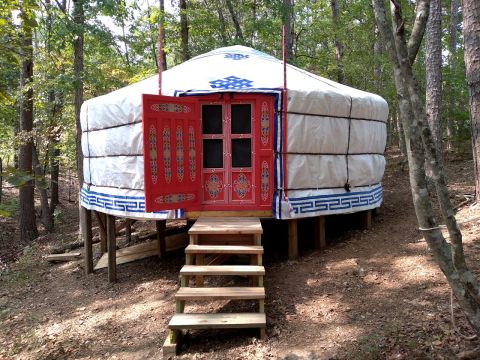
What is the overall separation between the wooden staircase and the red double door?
1.23 feet

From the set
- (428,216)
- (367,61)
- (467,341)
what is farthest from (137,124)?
(367,61)

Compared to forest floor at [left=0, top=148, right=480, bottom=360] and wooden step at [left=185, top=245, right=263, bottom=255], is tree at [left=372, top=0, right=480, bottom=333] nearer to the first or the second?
forest floor at [left=0, top=148, right=480, bottom=360]

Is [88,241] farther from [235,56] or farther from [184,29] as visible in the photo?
[184,29]

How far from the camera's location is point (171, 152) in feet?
14.2

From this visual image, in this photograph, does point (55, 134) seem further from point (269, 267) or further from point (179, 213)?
point (269, 267)

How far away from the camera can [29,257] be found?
7645 mm

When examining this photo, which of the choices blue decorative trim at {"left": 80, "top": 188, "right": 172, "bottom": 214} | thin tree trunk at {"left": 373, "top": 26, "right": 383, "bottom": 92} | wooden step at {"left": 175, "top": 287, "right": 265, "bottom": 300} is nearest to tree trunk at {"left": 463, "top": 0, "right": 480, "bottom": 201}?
wooden step at {"left": 175, "top": 287, "right": 265, "bottom": 300}

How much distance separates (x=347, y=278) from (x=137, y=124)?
9.49 feet

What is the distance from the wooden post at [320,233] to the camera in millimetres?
5023

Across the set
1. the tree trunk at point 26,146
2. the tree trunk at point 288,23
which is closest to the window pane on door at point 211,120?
the tree trunk at point 288,23

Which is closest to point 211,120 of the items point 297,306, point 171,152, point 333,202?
point 171,152

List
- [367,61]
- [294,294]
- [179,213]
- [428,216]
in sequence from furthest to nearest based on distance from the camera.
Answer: [367,61] → [179,213] → [294,294] → [428,216]

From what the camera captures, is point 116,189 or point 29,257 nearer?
point 116,189

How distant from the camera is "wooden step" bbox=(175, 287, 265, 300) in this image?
10.4 feet
